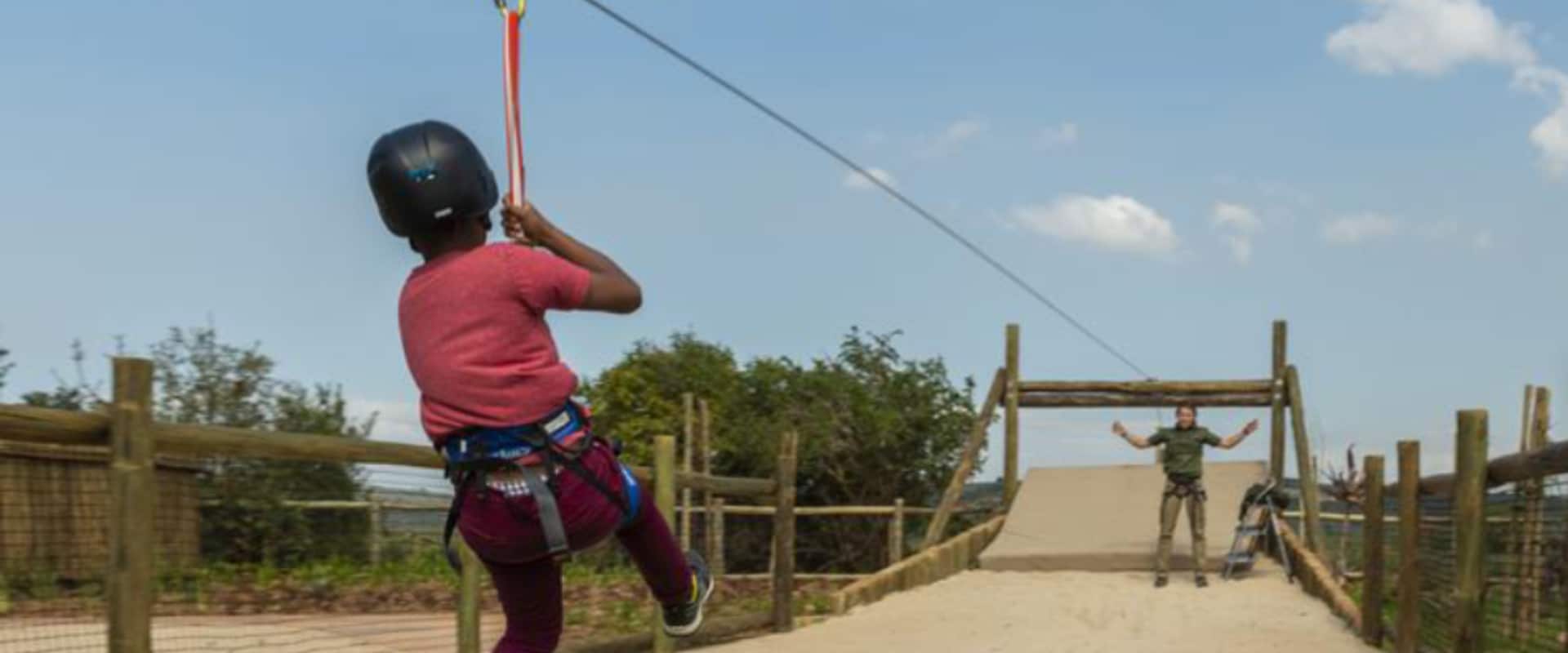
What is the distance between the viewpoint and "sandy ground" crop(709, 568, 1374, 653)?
31.2 ft

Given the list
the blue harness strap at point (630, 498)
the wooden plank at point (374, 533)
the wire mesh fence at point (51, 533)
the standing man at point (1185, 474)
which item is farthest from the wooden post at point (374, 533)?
the standing man at point (1185, 474)

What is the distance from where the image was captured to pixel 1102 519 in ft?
56.7

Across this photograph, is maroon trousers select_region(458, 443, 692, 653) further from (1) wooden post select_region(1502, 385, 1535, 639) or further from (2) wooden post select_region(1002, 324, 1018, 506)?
(2) wooden post select_region(1002, 324, 1018, 506)

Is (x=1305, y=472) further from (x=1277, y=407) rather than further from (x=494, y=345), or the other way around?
(x=494, y=345)

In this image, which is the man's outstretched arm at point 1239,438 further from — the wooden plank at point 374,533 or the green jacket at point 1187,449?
the wooden plank at point 374,533

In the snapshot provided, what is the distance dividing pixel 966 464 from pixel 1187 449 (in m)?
3.43

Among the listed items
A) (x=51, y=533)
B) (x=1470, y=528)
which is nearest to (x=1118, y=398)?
(x=1470, y=528)

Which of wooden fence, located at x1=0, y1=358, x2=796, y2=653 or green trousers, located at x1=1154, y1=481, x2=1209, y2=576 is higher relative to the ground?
wooden fence, located at x1=0, y1=358, x2=796, y2=653

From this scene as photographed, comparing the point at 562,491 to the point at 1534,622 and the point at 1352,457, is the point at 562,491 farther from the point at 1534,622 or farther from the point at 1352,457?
the point at 1352,457

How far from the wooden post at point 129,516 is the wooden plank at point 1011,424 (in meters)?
13.7

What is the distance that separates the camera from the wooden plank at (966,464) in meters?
16.6

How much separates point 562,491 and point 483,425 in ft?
0.69

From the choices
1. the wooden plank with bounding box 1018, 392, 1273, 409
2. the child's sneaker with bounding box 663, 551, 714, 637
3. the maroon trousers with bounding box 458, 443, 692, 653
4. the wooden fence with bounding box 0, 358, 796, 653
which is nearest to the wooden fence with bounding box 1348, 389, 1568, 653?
the child's sneaker with bounding box 663, 551, 714, 637

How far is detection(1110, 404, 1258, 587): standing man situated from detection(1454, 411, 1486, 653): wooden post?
6.73 m
